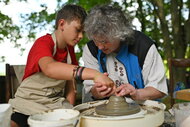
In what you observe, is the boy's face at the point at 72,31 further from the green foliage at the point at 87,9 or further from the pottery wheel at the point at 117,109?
the green foliage at the point at 87,9

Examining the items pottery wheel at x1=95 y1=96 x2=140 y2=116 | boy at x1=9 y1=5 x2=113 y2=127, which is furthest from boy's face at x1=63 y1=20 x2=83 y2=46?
pottery wheel at x1=95 y1=96 x2=140 y2=116

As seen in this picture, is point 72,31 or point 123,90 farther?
point 72,31

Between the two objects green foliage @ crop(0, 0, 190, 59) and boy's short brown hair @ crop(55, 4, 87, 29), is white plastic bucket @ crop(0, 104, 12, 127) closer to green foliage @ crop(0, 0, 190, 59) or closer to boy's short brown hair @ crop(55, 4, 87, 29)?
boy's short brown hair @ crop(55, 4, 87, 29)

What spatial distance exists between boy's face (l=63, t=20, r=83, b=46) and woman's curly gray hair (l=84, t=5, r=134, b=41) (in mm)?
63

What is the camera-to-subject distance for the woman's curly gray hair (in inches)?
69.4

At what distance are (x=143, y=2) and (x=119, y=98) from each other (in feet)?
23.3

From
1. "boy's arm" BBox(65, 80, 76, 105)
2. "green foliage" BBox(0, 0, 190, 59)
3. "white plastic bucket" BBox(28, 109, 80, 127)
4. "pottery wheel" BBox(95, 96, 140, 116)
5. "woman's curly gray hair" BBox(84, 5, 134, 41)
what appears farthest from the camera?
"green foliage" BBox(0, 0, 190, 59)

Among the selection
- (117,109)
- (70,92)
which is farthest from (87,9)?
(117,109)

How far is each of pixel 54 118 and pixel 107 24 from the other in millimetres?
1019

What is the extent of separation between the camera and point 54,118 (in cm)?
92

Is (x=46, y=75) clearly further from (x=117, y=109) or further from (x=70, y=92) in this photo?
(x=117, y=109)

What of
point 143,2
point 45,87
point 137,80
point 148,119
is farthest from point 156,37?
point 148,119

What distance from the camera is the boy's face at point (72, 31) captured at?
A: 1.78m

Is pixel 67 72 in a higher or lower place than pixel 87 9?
lower
